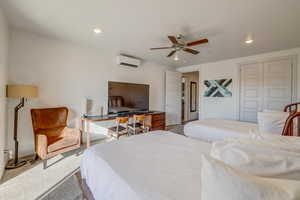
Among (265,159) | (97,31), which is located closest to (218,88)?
(97,31)

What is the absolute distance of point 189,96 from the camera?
663 centimetres

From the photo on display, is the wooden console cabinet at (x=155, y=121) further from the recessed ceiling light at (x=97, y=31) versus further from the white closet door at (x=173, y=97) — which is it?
the recessed ceiling light at (x=97, y=31)

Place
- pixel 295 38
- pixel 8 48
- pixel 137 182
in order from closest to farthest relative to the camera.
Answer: pixel 137 182, pixel 8 48, pixel 295 38

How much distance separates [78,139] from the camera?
2.61 meters

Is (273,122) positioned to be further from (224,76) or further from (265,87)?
(224,76)

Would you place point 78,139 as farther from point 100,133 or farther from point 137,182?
point 137,182

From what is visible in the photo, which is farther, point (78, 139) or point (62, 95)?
point (62, 95)

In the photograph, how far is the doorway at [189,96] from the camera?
21.0ft

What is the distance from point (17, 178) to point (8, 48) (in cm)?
223

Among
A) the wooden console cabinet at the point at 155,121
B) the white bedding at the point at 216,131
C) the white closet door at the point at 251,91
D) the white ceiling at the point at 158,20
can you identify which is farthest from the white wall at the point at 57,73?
the white closet door at the point at 251,91

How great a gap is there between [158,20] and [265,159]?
2.28 m

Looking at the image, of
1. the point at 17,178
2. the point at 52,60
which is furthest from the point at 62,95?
the point at 17,178

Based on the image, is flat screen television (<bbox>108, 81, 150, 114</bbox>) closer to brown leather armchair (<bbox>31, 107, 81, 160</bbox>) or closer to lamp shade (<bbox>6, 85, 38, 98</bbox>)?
brown leather armchair (<bbox>31, 107, 81, 160</bbox>)

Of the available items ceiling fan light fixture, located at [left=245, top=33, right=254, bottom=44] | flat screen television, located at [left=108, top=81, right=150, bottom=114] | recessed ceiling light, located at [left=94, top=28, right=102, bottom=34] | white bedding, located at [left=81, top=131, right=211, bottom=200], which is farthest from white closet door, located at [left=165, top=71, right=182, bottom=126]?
white bedding, located at [left=81, top=131, right=211, bottom=200]
